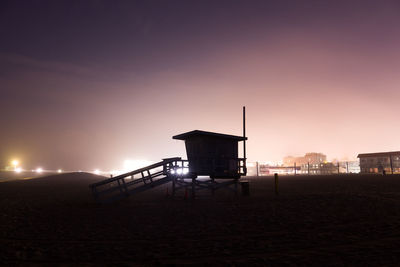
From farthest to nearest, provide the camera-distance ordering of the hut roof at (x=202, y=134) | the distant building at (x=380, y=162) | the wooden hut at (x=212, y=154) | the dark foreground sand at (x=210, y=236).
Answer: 1. the distant building at (x=380, y=162)
2. the wooden hut at (x=212, y=154)
3. the hut roof at (x=202, y=134)
4. the dark foreground sand at (x=210, y=236)

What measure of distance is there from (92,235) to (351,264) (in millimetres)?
6624

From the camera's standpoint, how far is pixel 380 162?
2076 inches

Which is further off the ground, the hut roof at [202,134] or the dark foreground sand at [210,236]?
the hut roof at [202,134]

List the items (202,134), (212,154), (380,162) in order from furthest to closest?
(380,162) → (212,154) → (202,134)

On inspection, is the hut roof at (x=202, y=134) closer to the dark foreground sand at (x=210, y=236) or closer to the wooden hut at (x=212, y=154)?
the wooden hut at (x=212, y=154)

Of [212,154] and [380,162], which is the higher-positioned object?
[212,154]

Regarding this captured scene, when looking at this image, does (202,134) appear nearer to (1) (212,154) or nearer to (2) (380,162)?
(1) (212,154)

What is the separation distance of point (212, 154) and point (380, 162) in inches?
2043

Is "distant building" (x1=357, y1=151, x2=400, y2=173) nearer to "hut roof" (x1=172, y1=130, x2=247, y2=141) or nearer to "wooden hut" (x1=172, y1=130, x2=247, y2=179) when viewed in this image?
"wooden hut" (x1=172, y1=130, x2=247, y2=179)

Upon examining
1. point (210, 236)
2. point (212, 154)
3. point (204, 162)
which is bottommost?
point (210, 236)

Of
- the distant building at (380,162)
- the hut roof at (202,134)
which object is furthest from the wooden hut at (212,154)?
the distant building at (380,162)

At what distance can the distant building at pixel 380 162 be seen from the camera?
5012cm

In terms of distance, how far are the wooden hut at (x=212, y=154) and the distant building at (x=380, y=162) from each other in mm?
45530

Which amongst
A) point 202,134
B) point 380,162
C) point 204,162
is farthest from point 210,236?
point 380,162
